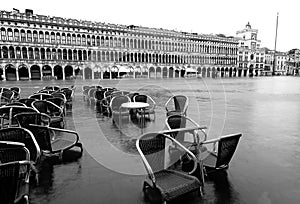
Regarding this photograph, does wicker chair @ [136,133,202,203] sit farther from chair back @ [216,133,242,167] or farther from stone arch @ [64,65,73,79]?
stone arch @ [64,65,73,79]

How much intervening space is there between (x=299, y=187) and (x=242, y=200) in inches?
40.9

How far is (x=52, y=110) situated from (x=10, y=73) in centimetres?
5051

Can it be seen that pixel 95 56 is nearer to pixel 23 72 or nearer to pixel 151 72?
pixel 23 72

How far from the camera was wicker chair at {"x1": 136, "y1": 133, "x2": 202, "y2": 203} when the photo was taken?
9.84 ft

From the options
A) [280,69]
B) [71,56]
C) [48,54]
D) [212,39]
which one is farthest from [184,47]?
[280,69]

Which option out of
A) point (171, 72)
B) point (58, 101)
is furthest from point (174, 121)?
point (171, 72)

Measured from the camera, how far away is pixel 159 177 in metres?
3.38

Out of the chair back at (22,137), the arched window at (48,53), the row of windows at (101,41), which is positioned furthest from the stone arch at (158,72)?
the chair back at (22,137)

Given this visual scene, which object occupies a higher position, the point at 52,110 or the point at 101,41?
the point at 101,41

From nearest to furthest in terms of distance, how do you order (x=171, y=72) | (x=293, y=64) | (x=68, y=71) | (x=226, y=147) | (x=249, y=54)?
1. (x=226, y=147)
2. (x=68, y=71)
3. (x=171, y=72)
4. (x=249, y=54)
5. (x=293, y=64)

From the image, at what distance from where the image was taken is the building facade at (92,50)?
50.6 m

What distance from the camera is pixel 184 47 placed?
80.9 m

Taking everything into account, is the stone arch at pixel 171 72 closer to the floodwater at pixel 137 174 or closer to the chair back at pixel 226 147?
the floodwater at pixel 137 174

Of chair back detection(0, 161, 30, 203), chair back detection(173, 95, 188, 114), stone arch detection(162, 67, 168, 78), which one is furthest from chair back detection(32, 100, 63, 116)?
stone arch detection(162, 67, 168, 78)
